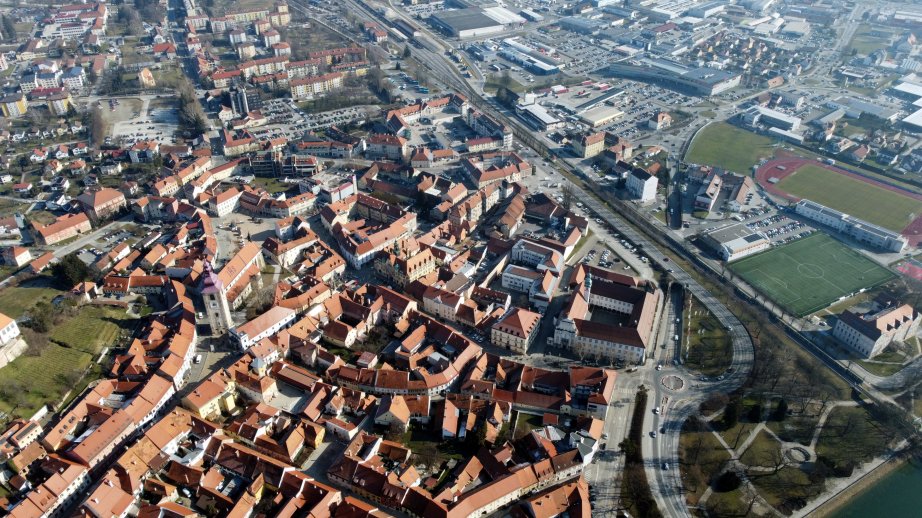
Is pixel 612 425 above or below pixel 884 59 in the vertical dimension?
below

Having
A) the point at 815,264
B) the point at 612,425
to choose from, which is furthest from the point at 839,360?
the point at 612,425

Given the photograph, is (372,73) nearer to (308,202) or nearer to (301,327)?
(308,202)

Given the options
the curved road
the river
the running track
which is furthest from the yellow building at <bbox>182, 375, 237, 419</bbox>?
the running track

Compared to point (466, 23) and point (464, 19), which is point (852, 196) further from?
point (464, 19)

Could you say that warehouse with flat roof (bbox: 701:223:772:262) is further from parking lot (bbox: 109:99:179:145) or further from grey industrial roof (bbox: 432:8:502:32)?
grey industrial roof (bbox: 432:8:502:32)

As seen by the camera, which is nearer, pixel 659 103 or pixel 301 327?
pixel 301 327

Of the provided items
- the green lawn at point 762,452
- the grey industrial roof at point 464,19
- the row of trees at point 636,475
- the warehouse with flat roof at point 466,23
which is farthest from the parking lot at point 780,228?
the grey industrial roof at point 464,19
